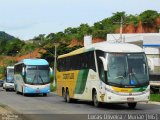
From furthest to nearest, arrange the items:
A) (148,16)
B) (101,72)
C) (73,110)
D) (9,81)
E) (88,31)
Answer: (88,31) → (148,16) → (9,81) → (101,72) → (73,110)

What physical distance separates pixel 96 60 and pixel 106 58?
1129mm

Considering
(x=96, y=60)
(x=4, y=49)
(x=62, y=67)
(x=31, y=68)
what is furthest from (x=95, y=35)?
(x=96, y=60)

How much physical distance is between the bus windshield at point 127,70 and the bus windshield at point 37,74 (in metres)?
18.8

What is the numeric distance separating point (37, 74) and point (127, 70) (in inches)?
767

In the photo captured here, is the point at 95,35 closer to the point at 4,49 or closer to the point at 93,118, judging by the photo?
the point at 4,49

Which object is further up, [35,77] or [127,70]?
[127,70]

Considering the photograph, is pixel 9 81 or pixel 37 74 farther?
pixel 9 81

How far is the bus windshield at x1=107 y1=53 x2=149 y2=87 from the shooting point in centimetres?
2348

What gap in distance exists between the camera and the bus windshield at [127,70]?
23484 millimetres

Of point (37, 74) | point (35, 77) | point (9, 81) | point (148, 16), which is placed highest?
point (148, 16)

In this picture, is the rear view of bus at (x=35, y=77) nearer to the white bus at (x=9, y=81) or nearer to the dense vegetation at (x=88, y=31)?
the white bus at (x=9, y=81)

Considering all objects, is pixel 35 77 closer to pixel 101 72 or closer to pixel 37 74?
pixel 37 74

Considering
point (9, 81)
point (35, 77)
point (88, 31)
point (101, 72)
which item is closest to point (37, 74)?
point (35, 77)

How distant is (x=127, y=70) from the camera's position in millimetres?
23578
